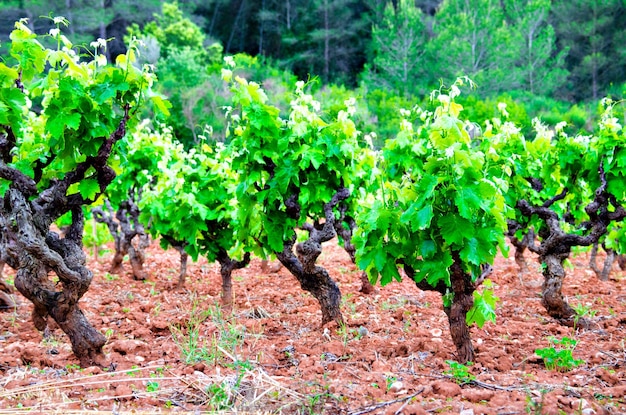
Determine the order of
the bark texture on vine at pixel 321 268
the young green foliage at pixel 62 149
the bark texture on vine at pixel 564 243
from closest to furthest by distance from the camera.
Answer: the young green foliage at pixel 62 149 → the bark texture on vine at pixel 321 268 → the bark texture on vine at pixel 564 243

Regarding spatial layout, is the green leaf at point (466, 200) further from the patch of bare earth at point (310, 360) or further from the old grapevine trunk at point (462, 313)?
the patch of bare earth at point (310, 360)

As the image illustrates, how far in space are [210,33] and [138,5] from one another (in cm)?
623

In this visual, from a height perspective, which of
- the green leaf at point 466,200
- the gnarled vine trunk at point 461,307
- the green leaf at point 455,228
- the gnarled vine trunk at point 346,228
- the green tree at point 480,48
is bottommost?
the gnarled vine trunk at point 461,307

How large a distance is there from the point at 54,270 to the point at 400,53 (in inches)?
865

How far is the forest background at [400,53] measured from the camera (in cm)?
1936

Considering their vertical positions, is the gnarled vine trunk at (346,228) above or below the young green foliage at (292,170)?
below

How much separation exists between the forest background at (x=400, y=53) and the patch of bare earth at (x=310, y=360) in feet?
36.3

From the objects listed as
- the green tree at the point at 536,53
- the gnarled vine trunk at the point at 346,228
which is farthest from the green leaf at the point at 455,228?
the green tree at the point at 536,53

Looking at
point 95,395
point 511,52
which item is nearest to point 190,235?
point 95,395

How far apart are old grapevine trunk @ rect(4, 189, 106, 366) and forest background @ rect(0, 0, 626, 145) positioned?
1312 centimetres

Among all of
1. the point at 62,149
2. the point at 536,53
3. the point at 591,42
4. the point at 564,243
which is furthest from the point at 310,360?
the point at 591,42

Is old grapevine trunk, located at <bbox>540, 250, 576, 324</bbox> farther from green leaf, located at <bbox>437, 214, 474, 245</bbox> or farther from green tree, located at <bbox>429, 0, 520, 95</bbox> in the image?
green tree, located at <bbox>429, 0, 520, 95</bbox>

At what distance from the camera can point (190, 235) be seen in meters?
6.16

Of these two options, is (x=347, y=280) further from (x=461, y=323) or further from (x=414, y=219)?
(x=414, y=219)
